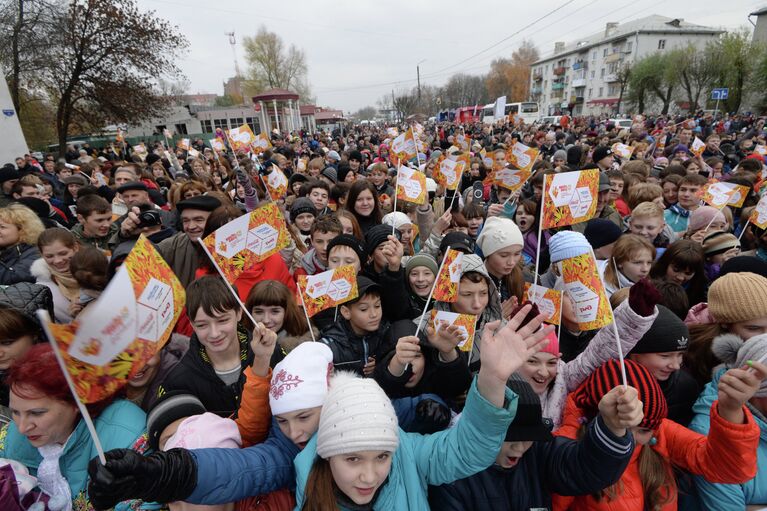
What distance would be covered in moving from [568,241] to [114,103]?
86.9 ft

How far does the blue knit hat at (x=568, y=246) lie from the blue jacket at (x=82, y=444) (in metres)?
2.67

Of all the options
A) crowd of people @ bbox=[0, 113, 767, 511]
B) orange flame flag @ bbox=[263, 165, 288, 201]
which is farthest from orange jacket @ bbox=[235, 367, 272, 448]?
orange flame flag @ bbox=[263, 165, 288, 201]

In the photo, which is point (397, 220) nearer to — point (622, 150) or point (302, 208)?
point (302, 208)

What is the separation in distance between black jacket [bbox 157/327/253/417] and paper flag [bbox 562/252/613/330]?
201 cm

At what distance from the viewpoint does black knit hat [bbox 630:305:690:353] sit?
2121mm

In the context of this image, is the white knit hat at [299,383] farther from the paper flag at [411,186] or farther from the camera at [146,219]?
the paper flag at [411,186]

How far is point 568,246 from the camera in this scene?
2703mm

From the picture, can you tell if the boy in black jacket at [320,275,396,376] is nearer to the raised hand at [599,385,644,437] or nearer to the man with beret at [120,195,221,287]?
the raised hand at [599,385,644,437]

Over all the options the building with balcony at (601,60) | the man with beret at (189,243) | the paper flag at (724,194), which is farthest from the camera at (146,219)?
the building with balcony at (601,60)

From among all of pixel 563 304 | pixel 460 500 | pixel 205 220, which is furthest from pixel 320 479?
pixel 205 220

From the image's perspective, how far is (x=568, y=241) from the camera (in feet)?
9.10

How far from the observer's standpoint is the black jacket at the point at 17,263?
3.79m

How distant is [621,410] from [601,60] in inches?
3412

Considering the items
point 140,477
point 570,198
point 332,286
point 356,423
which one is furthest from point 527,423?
point 570,198
